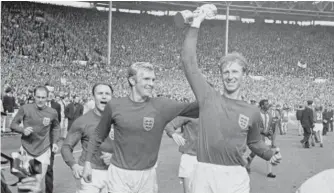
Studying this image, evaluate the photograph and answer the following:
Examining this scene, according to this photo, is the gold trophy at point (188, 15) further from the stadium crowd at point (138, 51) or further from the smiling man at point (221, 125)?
the stadium crowd at point (138, 51)

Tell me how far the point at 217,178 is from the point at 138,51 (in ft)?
Answer: 138

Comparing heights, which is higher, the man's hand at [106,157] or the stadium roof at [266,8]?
the stadium roof at [266,8]

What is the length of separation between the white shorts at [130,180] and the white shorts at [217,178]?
79 centimetres

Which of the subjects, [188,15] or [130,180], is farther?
[130,180]

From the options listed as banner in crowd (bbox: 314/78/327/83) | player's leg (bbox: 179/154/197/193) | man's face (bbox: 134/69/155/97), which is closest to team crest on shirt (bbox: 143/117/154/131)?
man's face (bbox: 134/69/155/97)

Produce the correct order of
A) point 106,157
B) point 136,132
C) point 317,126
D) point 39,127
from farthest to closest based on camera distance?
point 317,126, point 39,127, point 106,157, point 136,132

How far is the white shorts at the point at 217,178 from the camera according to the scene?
424 cm

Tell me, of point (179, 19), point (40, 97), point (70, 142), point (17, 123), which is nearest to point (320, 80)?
point (40, 97)

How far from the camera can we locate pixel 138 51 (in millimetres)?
45969

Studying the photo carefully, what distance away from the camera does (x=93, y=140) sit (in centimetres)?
514

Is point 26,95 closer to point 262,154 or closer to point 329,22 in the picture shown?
point 262,154

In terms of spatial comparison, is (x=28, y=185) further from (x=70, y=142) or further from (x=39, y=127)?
(x=39, y=127)

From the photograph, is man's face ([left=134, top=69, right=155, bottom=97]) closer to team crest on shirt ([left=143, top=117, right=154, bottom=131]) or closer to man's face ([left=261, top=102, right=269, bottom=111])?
team crest on shirt ([left=143, top=117, right=154, bottom=131])

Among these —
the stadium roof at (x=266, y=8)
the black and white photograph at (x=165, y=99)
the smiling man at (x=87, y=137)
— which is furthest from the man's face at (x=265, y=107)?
the stadium roof at (x=266, y=8)
